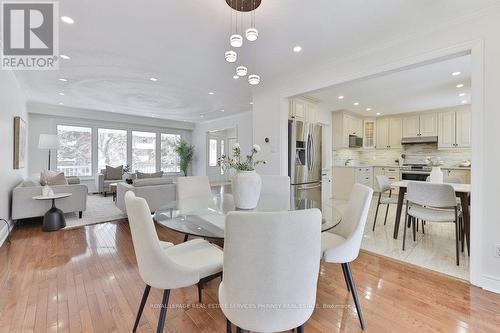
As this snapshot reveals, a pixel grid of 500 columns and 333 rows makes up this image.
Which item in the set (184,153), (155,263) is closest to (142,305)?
(155,263)

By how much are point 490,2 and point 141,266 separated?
3.44 meters

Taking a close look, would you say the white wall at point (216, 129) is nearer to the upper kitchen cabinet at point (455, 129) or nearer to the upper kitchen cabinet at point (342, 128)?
the upper kitchen cabinet at point (342, 128)

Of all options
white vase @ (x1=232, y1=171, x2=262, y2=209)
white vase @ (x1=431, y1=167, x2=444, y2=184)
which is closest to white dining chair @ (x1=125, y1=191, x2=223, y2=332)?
white vase @ (x1=232, y1=171, x2=262, y2=209)

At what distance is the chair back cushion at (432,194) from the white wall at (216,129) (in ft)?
15.5

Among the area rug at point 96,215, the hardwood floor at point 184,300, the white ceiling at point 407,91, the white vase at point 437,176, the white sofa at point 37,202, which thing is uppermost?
the white ceiling at point 407,91

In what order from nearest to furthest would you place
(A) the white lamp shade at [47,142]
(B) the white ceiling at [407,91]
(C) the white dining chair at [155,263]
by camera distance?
(C) the white dining chair at [155,263] < (B) the white ceiling at [407,91] < (A) the white lamp shade at [47,142]

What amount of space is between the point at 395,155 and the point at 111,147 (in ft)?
30.1

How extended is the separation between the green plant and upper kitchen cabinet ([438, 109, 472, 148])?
8176mm

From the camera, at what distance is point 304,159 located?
13.6ft

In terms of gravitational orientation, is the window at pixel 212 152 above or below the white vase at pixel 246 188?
above

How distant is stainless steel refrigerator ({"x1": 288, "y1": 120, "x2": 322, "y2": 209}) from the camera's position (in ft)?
13.1

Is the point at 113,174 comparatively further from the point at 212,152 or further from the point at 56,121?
the point at 212,152

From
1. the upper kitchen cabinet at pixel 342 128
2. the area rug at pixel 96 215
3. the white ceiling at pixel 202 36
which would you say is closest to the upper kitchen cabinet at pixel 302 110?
the white ceiling at pixel 202 36

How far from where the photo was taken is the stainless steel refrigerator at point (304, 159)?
3.98 m
